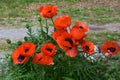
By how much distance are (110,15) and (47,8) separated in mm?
6248

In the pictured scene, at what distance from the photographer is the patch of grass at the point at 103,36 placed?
23.4 feet

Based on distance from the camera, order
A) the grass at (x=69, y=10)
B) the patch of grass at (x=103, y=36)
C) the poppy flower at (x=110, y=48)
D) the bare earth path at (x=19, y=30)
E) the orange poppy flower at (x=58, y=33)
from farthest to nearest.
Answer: the grass at (x=69, y=10)
the bare earth path at (x=19, y=30)
the patch of grass at (x=103, y=36)
the poppy flower at (x=110, y=48)
the orange poppy flower at (x=58, y=33)

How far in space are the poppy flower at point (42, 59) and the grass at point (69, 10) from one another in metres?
5.17

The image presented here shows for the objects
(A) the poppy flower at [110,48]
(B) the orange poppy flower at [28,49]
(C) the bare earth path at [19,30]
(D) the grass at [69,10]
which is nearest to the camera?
(B) the orange poppy flower at [28,49]

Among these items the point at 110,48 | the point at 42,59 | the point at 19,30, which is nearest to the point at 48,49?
the point at 42,59

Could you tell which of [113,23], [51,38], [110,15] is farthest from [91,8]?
[51,38]

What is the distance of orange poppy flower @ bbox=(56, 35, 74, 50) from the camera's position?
3.13 m

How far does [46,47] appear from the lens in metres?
3.19

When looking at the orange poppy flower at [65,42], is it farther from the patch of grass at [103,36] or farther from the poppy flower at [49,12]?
the patch of grass at [103,36]

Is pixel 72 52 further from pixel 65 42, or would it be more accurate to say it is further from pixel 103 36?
pixel 103 36

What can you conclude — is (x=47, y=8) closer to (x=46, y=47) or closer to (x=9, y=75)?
(x=46, y=47)

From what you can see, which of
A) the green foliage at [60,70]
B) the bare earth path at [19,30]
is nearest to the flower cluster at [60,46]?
the green foliage at [60,70]

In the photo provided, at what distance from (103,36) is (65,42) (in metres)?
4.37

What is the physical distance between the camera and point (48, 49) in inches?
126
